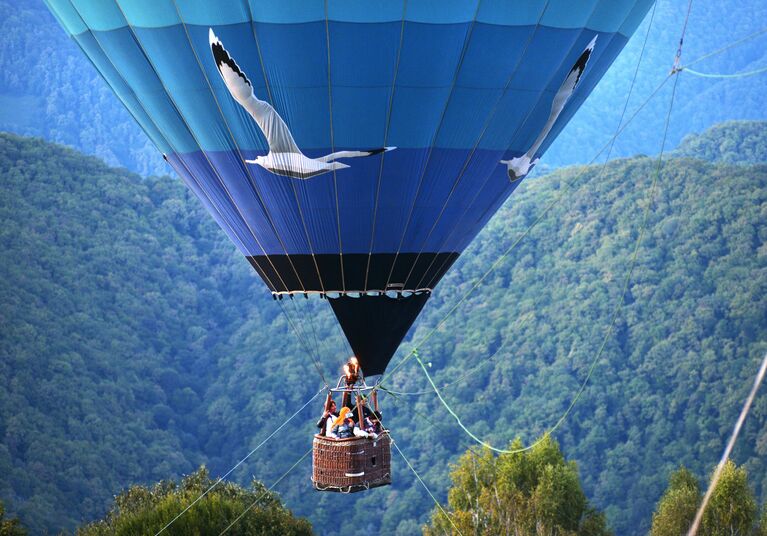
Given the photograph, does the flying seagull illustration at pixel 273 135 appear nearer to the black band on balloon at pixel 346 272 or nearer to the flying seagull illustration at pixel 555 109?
the black band on balloon at pixel 346 272

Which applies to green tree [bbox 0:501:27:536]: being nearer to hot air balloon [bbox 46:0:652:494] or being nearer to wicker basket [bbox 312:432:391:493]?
hot air balloon [bbox 46:0:652:494]

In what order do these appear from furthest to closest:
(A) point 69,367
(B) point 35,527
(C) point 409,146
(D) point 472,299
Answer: (D) point 472,299, (A) point 69,367, (B) point 35,527, (C) point 409,146

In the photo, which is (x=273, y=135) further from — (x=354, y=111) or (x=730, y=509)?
(x=730, y=509)

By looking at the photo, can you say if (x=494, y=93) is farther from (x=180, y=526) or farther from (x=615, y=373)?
(x=615, y=373)

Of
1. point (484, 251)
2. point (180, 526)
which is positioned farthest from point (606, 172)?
point (180, 526)

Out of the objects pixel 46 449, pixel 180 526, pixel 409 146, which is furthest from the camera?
pixel 46 449

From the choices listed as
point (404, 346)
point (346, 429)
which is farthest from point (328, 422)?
point (404, 346)
